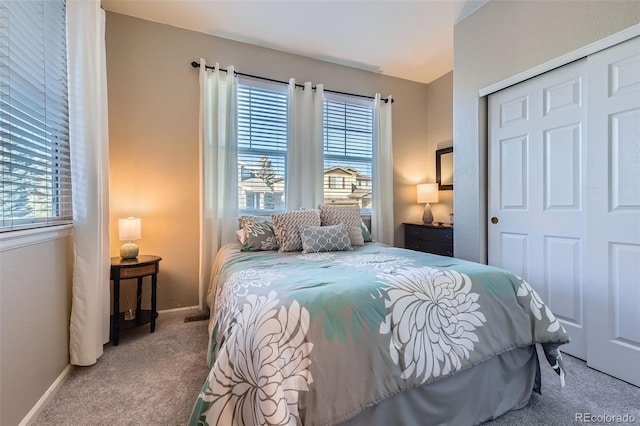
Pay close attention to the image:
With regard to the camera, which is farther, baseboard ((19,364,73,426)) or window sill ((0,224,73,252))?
baseboard ((19,364,73,426))

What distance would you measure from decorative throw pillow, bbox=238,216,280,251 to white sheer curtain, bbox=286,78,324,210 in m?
0.67

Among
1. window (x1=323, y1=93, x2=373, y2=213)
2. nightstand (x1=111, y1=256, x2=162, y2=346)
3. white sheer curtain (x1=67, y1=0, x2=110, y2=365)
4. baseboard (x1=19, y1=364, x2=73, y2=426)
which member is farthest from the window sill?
window (x1=323, y1=93, x2=373, y2=213)

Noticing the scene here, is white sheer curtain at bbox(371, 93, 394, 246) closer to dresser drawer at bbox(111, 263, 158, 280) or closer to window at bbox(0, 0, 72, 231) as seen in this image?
dresser drawer at bbox(111, 263, 158, 280)

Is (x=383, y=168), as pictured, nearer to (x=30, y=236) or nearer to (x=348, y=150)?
(x=348, y=150)

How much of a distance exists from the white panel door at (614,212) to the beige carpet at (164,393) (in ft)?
0.72

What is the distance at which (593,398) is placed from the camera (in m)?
1.53

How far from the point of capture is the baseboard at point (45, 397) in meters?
1.34

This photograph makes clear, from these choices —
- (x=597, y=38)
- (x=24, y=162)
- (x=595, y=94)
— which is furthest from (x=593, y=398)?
(x=24, y=162)

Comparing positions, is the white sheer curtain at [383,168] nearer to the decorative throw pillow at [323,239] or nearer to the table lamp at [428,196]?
the table lamp at [428,196]

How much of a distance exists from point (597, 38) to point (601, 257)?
1.43 metres

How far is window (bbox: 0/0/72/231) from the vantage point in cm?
131

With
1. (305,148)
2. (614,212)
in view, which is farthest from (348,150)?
(614,212)

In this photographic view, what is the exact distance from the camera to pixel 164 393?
1591 millimetres

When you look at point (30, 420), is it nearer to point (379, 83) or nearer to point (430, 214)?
point (430, 214)
